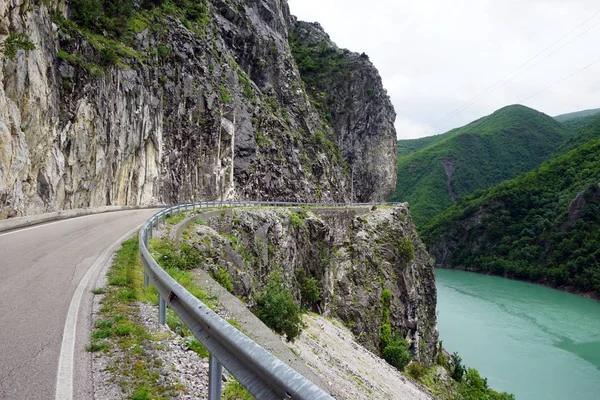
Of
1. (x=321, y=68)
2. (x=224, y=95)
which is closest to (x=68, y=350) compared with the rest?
(x=224, y=95)

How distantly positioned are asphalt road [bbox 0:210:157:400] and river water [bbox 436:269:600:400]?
39167 mm

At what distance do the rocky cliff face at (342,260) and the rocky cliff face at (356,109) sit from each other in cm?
1734

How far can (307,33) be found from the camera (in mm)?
69938

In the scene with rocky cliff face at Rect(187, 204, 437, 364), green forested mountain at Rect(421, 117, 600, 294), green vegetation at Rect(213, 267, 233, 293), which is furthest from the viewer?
green forested mountain at Rect(421, 117, 600, 294)

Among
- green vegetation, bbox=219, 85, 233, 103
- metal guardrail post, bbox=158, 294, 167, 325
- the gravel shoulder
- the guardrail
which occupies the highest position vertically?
green vegetation, bbox=219, 85, 233, 103

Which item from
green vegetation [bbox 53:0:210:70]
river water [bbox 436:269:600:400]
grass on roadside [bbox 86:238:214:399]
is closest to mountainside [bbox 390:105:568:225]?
river water [bbox 436:269:600:400]

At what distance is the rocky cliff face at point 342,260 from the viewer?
15.2 metres

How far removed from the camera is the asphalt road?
3.50 meters

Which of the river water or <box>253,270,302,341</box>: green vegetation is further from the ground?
<box>253,270,302,341</box>: green vegetation

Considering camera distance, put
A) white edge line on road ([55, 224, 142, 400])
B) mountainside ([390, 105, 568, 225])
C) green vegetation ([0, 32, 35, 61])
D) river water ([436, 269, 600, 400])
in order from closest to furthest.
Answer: white edge line on road ([55, 224, 142, 400]) → green vegetation ([0, 32, 35, 61]) → river water ([436, 269, 600, 400]) → mountainside ([390, 105, 568, 225])

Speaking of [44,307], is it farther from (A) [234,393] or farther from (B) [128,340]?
(A) [234,393]

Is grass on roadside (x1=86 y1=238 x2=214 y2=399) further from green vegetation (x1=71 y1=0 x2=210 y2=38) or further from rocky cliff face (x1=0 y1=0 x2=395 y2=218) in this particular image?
green vegetation (x1=71 y1=0 x2=210 y2=38)

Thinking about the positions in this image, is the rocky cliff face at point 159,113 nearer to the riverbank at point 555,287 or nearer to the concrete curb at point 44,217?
the concrete curb at point 44,217

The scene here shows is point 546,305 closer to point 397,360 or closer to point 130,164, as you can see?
point 397,360
